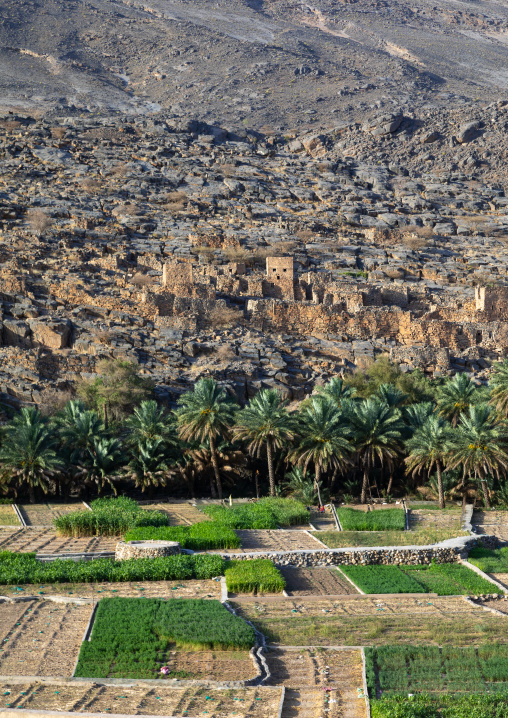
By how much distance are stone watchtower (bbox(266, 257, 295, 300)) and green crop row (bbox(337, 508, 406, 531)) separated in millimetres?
18557

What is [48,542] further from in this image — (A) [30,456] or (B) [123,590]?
(A) [30,456]

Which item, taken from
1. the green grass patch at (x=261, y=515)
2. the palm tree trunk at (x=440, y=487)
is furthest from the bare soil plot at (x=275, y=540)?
the palm tree trunk at (x=440, y=487)

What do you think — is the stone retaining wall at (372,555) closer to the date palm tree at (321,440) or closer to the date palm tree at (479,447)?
the date palm tree at (479,447)

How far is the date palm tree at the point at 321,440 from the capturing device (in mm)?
30531

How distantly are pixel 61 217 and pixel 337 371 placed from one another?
85.9 ft

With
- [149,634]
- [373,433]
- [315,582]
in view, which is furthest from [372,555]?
[149,634]

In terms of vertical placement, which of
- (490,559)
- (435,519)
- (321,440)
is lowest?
(490,559)

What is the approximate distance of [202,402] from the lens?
103ft

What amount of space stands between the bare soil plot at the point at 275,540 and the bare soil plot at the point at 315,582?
1.37m

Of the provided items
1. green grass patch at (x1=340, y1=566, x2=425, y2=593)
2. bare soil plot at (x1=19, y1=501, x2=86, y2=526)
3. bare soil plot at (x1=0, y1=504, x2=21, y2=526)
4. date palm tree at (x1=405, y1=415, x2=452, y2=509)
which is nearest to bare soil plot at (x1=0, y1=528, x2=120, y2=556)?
bare soil plot at (x1=0, y1=504, x2=21, y2=526)

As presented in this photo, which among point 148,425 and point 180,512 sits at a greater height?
point 148,425

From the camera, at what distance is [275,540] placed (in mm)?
26219

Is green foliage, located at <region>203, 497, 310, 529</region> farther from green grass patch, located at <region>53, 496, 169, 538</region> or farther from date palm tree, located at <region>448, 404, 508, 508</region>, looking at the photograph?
date palm tree, located at <region>448, 404, 508, 508</region>

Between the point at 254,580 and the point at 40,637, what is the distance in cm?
576
